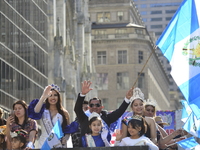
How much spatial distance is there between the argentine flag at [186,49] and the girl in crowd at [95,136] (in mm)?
1513

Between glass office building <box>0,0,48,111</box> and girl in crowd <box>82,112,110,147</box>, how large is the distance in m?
23.3

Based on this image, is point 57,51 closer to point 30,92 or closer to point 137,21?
point 30,92

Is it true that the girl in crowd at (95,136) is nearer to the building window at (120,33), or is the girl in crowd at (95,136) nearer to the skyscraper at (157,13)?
the building window at (120,33)

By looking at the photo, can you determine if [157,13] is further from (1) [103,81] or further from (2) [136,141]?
(2) [136,141]

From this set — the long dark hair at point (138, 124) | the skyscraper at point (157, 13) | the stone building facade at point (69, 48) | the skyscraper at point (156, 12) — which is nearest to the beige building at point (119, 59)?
the stone building facade at point (69, 48)

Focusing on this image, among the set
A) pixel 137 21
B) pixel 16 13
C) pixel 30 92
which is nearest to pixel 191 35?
pixel 16 13

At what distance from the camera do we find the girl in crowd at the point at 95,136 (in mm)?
10805

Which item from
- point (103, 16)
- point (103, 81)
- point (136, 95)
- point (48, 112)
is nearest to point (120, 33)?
point (103, 81)

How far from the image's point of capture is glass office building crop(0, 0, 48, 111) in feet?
114

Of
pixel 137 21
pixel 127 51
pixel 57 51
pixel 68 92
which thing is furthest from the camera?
pixel 137 21

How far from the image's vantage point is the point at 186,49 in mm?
11734

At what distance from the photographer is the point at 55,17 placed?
150ft

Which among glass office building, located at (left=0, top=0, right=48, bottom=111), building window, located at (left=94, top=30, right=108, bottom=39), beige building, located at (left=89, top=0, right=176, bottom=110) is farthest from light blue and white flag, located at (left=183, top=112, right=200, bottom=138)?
building window, located at (left=94, top=30, right=108, bottom=39)

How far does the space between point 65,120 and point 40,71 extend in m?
31.1
